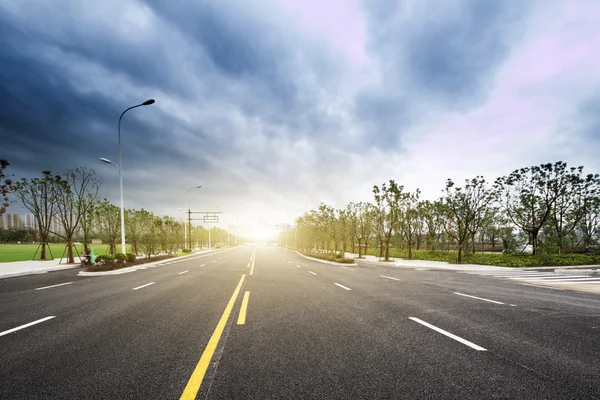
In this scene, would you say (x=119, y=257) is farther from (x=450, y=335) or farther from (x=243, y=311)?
(x=450, y=335)

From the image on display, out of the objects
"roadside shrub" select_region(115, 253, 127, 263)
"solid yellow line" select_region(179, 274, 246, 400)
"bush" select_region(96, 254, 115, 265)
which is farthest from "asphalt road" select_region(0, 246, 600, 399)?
"roadside shrub" select_region(115, 253, 127, 263)

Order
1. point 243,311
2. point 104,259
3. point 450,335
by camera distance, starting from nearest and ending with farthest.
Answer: point 450,335, point 243,311, point 104,259

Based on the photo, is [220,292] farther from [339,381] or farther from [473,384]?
[473,384]

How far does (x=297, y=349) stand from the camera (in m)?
4.45

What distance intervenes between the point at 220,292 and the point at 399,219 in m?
31.0

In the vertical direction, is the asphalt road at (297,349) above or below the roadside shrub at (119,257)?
above

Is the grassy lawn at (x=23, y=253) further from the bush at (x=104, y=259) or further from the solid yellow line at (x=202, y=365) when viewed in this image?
the solid yellow line at (x=202, y=365)

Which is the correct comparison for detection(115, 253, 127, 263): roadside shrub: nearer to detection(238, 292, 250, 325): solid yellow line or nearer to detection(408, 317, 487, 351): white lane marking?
detection(238, 292, 250, 325): solid yellow line

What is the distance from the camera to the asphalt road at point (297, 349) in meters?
3.22

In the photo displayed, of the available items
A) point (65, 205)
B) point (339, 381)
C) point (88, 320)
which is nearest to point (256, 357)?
point (339, 381)

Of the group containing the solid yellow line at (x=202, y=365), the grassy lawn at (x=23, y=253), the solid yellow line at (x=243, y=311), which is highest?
the solid yellow line at (x=202, y=365)

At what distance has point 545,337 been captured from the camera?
→ 17.2ft

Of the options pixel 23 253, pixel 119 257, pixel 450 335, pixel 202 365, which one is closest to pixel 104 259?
pixel 119 257

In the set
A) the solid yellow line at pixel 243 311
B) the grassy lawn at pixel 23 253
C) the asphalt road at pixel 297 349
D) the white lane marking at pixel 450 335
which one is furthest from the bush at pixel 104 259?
the white lane marking at pixel 450 335
